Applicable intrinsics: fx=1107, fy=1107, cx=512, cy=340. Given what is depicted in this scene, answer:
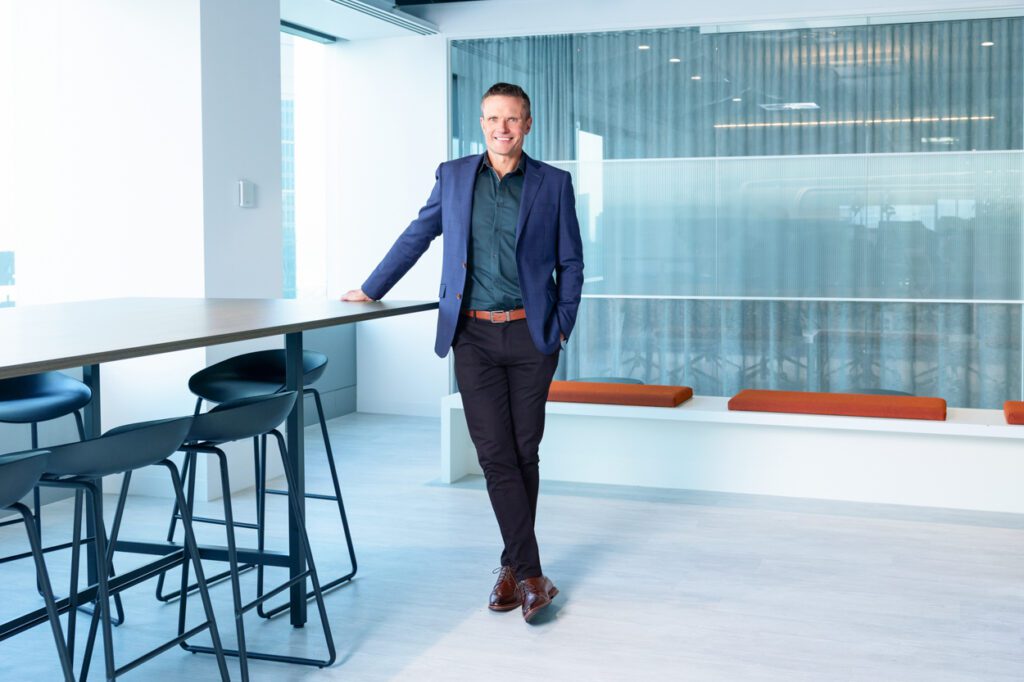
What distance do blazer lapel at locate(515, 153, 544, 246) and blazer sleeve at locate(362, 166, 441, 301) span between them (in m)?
0.33

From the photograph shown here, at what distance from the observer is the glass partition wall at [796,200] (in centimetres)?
622

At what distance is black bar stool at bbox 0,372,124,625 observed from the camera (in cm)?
336

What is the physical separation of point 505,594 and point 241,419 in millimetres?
1202

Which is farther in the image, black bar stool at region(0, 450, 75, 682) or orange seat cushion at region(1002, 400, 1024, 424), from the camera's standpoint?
orange seat cushion at region(1002, 400, 1024, 424)

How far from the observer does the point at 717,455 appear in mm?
5355

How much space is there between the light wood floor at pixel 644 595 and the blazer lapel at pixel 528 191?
127 centimetres

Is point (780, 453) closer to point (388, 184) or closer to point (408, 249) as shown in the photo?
point (408, 249)

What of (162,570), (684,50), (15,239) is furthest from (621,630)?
(684,50)

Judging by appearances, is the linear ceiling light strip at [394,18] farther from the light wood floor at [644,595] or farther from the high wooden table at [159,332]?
the high wooden table at [159,332]

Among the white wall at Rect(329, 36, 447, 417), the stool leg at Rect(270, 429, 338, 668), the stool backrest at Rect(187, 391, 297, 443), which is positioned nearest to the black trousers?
the stool leg at Rect(270, 429, 338, 668)

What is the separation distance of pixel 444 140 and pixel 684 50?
169 centimetres

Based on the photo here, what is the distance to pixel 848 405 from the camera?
16.7 feet

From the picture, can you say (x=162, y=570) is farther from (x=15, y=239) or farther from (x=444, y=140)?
(x=444, y=140)

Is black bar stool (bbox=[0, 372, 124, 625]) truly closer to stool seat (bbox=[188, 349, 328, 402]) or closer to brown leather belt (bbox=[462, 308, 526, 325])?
stool seat (bbox=[188, 349, 328, 402])
